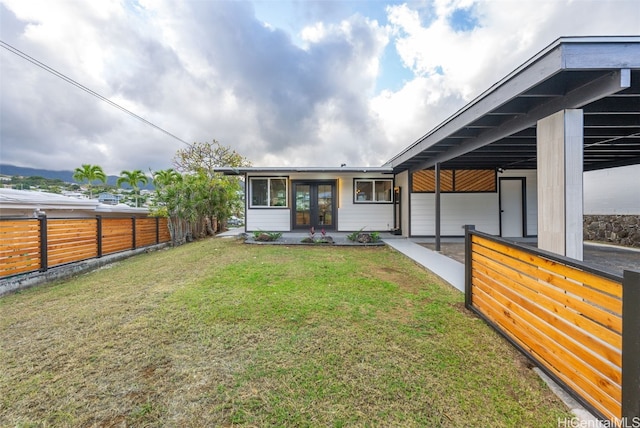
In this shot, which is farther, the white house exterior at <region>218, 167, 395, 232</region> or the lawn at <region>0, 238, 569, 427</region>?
the white house exterior at <region>218, 167, 395, 232</region>

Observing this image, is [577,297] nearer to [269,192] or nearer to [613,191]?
[269,192]

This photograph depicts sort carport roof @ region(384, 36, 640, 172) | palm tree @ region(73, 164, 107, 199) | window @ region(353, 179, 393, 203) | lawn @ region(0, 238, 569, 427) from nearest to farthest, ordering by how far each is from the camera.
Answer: lawn @ region(0, 238, 569, 427) < carport roof @ region(384, 36, 640, 172) < window @ region(353, 179, 393, 203) < palm tree @ region(73, 164, 107, 199)

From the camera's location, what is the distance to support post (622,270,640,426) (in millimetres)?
1213

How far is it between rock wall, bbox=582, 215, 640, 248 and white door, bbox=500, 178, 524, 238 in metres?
2.22

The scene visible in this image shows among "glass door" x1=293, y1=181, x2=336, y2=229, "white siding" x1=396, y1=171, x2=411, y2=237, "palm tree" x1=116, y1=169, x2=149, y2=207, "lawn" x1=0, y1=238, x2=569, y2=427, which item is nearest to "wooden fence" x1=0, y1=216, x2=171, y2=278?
"lawn" x1=0, y1=238, x2=569, y2=427

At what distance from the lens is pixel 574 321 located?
64.0 inches

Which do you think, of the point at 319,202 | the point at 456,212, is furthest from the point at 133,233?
the point at 456,212

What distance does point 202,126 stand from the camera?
15938 mm

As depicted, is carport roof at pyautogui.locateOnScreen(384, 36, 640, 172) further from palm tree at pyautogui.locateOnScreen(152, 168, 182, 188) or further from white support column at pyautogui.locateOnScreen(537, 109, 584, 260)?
palm tree at pyautogui.locateOnScreen(152, 168, 182, 188)

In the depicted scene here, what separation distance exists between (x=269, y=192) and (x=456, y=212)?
694 cm

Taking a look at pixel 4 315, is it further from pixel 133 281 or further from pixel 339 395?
pixel 339 395

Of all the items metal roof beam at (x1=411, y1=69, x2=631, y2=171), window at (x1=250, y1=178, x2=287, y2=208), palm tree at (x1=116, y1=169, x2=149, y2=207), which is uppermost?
palm tree at (x1=116, y1=169, x2=149, y2=207)

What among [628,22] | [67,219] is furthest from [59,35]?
[628,22]

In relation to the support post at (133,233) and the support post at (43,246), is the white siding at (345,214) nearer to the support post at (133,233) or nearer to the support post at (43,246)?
the support post at (133,233)
